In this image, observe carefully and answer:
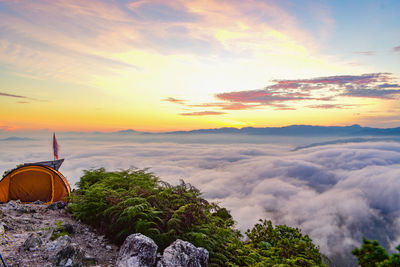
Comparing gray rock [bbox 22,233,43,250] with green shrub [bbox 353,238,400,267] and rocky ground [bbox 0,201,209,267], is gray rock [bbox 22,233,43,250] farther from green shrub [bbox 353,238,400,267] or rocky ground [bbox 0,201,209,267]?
green shrub [bbox 353,238,400,267]

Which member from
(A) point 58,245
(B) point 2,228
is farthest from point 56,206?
(A) point 58,245

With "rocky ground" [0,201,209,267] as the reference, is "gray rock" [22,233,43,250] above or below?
above

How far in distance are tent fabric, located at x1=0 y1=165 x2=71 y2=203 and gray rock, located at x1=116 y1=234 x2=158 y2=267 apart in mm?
11552

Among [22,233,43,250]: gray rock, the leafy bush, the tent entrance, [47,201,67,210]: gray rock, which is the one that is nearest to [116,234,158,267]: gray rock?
the leafy bush

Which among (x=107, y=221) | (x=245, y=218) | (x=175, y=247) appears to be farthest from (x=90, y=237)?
(x=245, y=218)

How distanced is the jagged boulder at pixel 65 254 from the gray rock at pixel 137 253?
3.61ft

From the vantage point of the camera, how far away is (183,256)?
630cm

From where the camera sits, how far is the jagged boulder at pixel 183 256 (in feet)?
20.2

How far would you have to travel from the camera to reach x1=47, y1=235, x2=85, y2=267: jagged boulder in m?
5.89

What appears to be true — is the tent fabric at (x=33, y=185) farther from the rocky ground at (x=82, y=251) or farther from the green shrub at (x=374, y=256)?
the green shrub at (x=374, y=256)

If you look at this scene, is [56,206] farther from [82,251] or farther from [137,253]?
[137,253]

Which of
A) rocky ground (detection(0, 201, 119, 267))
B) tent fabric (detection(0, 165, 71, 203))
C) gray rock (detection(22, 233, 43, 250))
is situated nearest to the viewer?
rocky ground (detection(0, 201, 119, 267))

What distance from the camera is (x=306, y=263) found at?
876cm

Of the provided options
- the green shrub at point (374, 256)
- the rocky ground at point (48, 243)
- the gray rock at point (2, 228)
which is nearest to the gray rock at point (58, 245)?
the rocky ground at point (48, 243)
